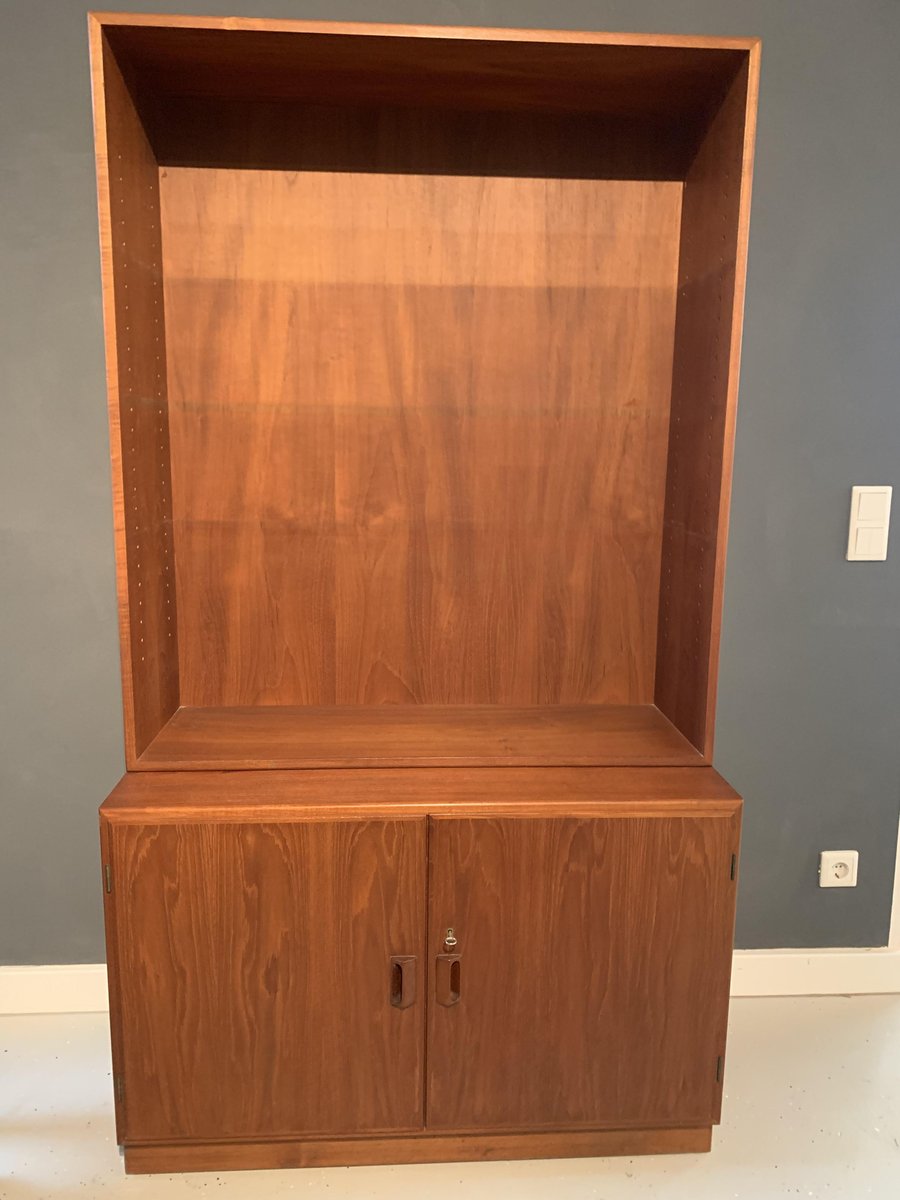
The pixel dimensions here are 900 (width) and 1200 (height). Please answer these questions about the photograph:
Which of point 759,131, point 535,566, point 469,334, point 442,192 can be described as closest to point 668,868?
point 535,566

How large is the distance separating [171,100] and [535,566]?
1118 millimetres

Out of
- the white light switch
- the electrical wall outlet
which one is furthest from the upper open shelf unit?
the electrical wall outlet

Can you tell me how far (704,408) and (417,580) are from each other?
0.65m

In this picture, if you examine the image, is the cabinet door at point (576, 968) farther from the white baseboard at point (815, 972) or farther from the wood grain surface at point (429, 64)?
the wood grain surface at point (429, 64)

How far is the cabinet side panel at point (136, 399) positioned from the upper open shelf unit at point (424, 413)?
0.03 feet

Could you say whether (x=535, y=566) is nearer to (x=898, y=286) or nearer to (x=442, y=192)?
(x=442, y=192)

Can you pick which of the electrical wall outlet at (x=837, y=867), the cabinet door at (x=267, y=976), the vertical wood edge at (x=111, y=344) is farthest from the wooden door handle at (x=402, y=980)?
the electrical wall outlet at (x=837, y=867)

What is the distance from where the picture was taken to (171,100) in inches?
65.0

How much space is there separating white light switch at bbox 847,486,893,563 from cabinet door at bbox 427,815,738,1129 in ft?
2.59

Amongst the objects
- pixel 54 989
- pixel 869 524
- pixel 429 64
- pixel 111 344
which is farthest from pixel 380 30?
pixel 54 989

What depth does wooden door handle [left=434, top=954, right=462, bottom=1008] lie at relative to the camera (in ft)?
4.99

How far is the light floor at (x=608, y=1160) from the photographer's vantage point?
1.57 metres

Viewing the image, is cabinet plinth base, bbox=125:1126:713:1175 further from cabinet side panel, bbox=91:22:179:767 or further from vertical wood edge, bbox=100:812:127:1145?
cabinet side panel, bbox=91:22:179:767

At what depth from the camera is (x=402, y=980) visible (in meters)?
1.52
